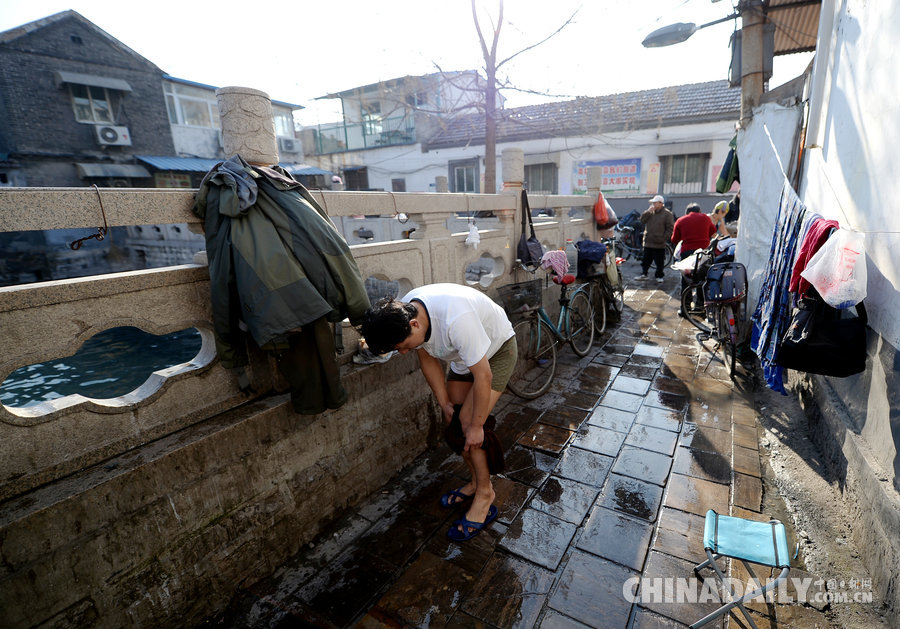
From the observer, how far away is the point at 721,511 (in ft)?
10.6

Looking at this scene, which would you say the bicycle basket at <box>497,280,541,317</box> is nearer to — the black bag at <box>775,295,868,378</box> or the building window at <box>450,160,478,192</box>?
the black bag at <box>775,295,868,378</box>

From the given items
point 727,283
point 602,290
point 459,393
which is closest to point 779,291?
point 727,283

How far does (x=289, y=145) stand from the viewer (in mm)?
24906

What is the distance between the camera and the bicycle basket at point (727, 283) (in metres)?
5.46

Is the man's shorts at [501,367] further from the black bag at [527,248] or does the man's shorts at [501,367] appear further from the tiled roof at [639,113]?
the tiled roof at [639,113]

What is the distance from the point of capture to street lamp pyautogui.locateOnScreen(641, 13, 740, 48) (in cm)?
668

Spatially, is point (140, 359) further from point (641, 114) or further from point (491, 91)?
point (641, 114)

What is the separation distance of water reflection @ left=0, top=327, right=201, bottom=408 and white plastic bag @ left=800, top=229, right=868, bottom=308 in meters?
9.87

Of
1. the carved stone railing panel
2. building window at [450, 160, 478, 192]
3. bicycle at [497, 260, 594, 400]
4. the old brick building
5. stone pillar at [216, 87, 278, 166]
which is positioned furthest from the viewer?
building window at [450, 160, 478, 192]

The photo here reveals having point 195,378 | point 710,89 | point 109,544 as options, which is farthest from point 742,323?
point 710,89

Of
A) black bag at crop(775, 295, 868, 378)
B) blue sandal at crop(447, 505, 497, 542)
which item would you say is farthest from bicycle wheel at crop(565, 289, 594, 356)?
blue sandal at crop(447, 505, 497, 542)

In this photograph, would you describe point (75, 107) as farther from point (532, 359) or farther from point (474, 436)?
point (474, 436)

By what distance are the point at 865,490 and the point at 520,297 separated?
128 inches

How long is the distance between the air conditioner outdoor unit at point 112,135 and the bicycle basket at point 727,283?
23.8 meters
